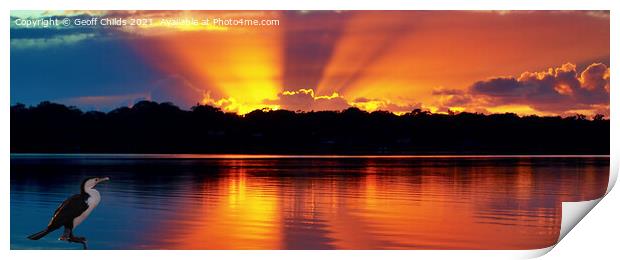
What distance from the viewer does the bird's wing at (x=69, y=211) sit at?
33.1ft

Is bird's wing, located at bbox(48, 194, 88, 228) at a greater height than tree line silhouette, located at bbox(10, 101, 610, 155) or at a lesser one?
lesser

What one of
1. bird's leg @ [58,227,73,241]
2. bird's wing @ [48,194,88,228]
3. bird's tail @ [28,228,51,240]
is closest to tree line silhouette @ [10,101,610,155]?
bird's wing @ [48,194,88,228]

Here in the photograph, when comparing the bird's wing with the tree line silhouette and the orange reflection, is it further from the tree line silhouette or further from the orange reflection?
the orange reflection

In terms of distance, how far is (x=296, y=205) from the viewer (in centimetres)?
1233

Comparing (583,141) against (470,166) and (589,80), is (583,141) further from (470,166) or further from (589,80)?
(470,166)

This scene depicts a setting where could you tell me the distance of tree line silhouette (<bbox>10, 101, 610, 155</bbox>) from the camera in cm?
1183

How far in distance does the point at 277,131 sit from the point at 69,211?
3.62 m

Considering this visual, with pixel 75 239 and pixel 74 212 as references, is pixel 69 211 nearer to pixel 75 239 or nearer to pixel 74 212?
pixel 74 212

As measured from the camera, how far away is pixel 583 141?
1305cm

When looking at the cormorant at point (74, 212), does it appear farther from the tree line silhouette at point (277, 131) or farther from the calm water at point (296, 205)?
the tree line silhouette at point (277, 131)

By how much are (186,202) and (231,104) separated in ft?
4.73

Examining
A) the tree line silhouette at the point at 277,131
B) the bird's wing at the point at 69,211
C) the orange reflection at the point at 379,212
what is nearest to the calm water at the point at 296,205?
the orange reflection at the point at 379,212
